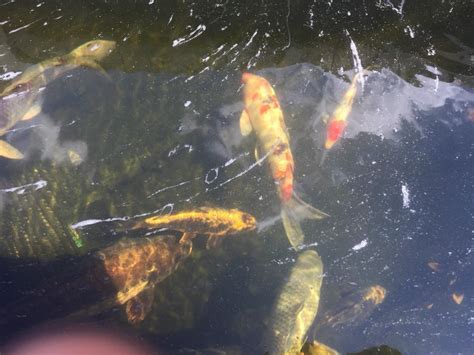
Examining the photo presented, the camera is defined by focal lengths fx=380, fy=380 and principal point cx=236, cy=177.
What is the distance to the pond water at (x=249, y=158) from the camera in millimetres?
4168

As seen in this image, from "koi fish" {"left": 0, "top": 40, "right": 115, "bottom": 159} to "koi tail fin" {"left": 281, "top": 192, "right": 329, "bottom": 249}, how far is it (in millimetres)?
2748

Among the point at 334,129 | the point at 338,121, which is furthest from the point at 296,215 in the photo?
the point at 338,121

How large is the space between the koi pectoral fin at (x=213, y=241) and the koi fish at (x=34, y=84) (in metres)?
2.26

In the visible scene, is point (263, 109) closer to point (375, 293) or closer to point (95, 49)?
point (95, 49)

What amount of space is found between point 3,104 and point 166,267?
2.53 m

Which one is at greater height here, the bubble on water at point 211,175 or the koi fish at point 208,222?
the bubble on water at point 211,175

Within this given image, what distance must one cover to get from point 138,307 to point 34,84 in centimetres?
276

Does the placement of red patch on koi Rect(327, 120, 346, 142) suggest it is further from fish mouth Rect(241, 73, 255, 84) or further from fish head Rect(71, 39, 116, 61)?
fish head Rect(71, 39, 116, 61)

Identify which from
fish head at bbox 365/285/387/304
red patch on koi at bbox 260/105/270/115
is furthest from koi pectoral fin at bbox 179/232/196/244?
fish head at bbox 365/285/387/304

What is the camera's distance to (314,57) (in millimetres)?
4816

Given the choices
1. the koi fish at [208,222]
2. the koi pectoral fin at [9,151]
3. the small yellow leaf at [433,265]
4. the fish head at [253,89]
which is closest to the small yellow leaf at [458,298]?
the small yellow leaf at [433,265]

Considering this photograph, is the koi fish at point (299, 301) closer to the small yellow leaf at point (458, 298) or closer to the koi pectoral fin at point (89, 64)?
the small yellow leaf at point (458, 298)

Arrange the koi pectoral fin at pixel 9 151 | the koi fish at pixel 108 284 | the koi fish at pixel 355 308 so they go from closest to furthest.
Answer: the koi fish at pixel 108 284 < the koi pectoral fin at pixel 9 151 < the koi fish at pixel 355 308

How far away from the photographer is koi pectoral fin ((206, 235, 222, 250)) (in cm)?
450
